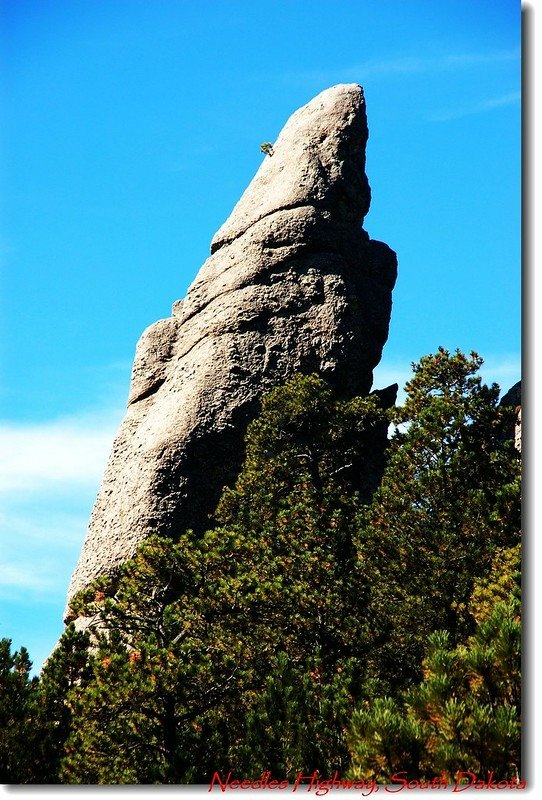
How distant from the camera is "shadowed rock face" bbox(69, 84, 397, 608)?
24.0 meters

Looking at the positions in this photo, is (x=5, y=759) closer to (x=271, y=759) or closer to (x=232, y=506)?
(x=271, y=759)

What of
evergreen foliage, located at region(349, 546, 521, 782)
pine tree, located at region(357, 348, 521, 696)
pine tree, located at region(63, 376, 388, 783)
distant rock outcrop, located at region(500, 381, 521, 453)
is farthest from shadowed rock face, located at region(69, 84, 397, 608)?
evergreen foliage, located at region(349, 546, 521, 782)

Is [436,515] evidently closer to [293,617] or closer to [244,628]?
[293,617]

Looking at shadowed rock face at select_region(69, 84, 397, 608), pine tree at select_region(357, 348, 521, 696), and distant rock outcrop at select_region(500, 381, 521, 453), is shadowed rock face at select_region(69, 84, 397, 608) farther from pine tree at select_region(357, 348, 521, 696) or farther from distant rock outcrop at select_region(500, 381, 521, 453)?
pine tree at select_region(357, 348, 521, 696)

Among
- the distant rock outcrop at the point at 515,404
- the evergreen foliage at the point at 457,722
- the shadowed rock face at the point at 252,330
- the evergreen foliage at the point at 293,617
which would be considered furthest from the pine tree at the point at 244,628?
the evergreen foliage at the point at 457,722

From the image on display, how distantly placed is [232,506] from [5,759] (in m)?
9.00

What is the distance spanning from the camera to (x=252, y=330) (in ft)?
81.3

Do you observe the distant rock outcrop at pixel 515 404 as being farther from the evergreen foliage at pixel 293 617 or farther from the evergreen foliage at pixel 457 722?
the evergreen foliage at pixel 457 722

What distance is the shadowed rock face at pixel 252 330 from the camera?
78.9 feet

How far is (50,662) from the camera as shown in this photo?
15445mm

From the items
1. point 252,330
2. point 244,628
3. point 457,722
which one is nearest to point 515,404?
point 252,330

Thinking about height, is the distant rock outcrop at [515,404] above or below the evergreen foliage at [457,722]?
above

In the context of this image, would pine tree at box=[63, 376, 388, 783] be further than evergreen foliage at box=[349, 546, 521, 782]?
Yes
